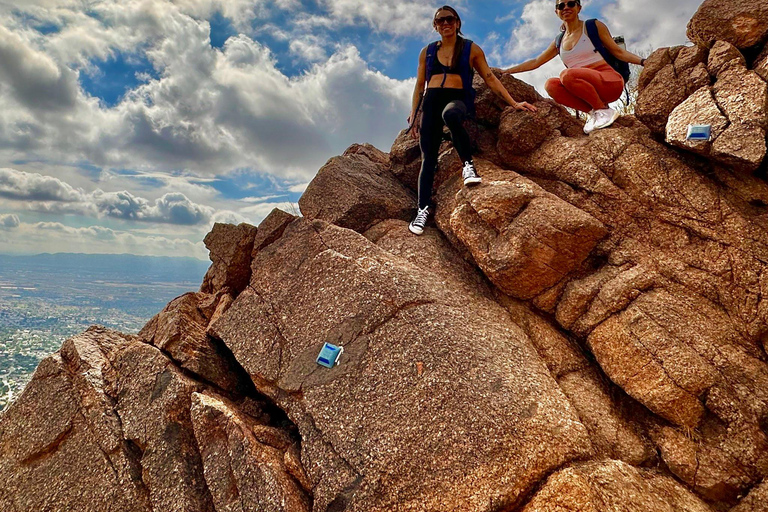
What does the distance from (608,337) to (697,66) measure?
9.86 meters

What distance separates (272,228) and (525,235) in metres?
9.58

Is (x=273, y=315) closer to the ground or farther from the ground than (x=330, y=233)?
closer to the ground

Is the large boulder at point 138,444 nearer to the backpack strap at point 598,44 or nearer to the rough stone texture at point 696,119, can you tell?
the rough stone texture at point 696,119

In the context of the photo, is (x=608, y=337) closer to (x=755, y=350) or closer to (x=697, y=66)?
(x=755, y=350)

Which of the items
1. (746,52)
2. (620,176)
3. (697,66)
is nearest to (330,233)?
(620,176)

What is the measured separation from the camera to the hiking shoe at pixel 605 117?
1438cm

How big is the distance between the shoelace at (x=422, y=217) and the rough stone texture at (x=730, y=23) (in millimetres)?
10901

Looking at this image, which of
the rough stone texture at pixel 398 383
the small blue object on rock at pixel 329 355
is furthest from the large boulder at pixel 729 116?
the small blue object on rock at pixel 329 355

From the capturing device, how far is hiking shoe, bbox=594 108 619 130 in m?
14.4

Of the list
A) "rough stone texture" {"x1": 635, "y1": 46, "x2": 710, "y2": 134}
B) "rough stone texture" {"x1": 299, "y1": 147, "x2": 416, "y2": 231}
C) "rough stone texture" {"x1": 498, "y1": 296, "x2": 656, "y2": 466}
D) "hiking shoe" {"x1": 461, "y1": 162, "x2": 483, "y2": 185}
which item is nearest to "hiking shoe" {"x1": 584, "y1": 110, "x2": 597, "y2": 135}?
"rough stone texture" {"x1": 635, "y1": 46, "x2": 710, "y2": 134}

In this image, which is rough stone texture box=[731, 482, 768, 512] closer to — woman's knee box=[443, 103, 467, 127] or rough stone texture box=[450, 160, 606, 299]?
rough stone texture box=[450, 160, 606, 299]

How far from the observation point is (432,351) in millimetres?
10078

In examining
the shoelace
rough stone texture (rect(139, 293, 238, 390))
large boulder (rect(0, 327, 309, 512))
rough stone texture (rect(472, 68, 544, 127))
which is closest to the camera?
large boulder (rect(0, 327, 309, 512))

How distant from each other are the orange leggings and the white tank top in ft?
1.25
